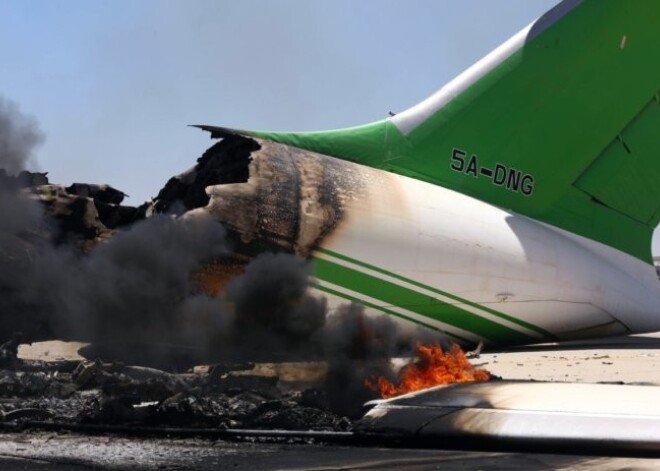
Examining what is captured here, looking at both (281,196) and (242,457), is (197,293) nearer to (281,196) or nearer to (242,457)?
(281,196)

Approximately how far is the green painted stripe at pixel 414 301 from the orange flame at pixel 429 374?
8.32ft

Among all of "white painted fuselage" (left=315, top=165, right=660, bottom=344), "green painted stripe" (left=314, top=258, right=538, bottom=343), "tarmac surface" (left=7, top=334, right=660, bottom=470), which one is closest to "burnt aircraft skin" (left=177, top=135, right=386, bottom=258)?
"white painted fuselage" (left=315, top=165, right=660, bottom=344)

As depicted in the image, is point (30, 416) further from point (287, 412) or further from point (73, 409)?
point (287, 412)

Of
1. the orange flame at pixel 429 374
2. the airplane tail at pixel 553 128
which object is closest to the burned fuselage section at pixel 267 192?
the airplane tail at pixel 553 128

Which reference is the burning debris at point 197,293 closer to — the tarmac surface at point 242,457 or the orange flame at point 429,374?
the orange flame at point 429,374

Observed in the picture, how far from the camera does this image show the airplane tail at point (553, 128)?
67.4 ft

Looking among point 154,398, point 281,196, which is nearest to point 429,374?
point 154,398

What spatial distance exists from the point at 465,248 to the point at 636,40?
5820 millimetres

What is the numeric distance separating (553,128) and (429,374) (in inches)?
314

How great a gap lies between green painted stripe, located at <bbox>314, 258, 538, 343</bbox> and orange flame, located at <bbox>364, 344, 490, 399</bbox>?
2535 mm

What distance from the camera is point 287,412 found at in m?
12.7

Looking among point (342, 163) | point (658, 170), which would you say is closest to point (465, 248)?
point (342, 163)

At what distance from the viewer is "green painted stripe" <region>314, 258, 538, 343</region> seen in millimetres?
17688

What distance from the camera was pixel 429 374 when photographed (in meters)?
14.9
